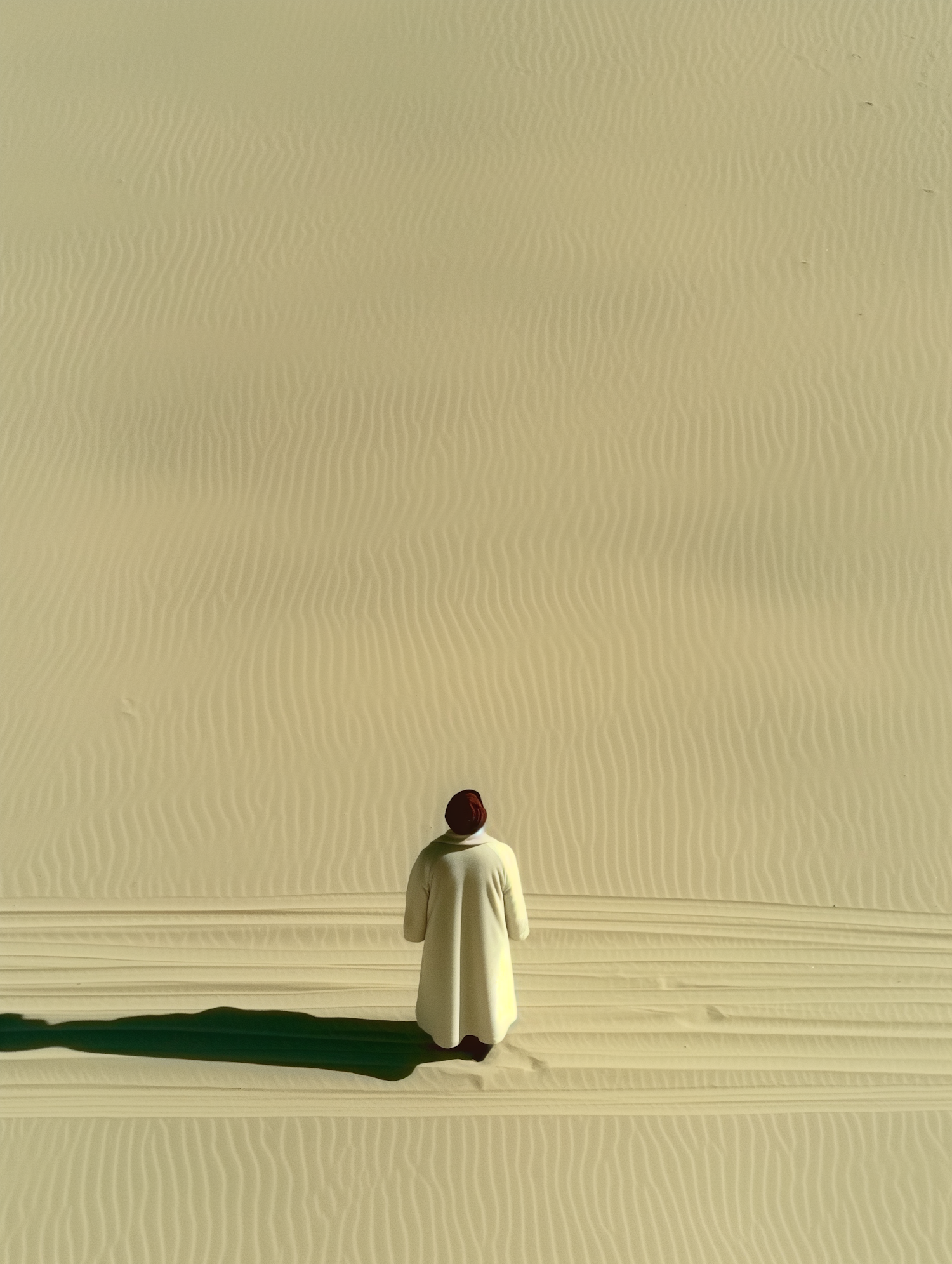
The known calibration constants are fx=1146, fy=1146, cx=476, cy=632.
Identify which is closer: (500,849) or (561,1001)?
(500,849)

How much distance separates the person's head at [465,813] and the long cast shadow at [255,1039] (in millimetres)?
1367

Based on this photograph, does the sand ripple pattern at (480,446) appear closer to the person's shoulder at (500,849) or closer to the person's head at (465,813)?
the person's shoulder at (500,849)

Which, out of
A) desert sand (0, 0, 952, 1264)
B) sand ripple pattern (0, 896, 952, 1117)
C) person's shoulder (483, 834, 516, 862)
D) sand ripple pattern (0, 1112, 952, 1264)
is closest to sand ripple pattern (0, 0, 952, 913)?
desert sand (0, 0, 952, 1264)

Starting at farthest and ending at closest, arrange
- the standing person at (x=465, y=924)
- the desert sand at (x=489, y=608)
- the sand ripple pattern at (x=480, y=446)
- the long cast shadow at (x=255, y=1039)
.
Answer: the sand ripple pattern at (x=480, y=446) < the long cast shadow at (x=255, y=1039) < the desert sand at (x=489, y=608) < the standing person at (x=465, y=924)

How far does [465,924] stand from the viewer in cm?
502

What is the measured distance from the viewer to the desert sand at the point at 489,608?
521 cm

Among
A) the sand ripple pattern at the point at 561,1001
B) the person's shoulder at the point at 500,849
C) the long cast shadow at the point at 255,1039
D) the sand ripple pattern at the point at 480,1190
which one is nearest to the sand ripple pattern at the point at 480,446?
the sand ripple pattern at the point at 561,1001

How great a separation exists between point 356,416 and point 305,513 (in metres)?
1.21

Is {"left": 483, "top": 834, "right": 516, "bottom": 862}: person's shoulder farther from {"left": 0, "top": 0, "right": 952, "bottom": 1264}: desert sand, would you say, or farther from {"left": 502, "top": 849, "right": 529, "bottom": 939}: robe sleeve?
{"left": 0, "top": 0, "right": 952, "bottom": 1264}: desert sand

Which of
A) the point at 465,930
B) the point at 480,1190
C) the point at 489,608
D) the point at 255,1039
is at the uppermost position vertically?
the point at 489,608

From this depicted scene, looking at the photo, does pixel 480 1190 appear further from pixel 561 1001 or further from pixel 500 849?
pixel 500 849

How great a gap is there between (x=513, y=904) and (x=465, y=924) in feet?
0.75

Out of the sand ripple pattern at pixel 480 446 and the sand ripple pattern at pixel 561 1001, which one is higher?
the sand ripple pattern at pixel 480 446

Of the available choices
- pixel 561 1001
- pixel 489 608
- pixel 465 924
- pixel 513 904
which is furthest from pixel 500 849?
pixel 489 608
